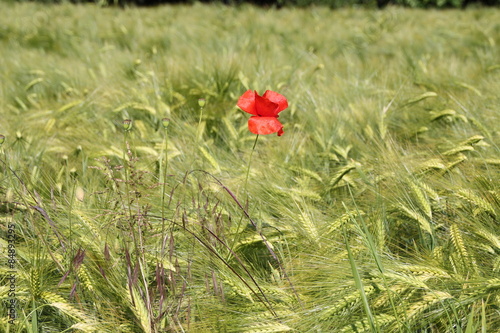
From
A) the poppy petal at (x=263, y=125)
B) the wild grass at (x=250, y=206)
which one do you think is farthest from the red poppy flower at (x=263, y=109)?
the wild grass at (x=250, y=206)

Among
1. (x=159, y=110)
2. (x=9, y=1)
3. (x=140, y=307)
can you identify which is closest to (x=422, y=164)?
(x=140, y=307)

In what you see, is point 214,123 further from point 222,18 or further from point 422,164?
point 222,18

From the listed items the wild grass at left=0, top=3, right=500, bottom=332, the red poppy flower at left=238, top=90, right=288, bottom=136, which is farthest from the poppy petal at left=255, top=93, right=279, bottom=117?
the wild grass at left=0, top=3, right=500, bottom=332

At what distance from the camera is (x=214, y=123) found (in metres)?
1.87

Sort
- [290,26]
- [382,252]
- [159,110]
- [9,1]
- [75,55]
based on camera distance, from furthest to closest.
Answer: [9,1] → [290,26] → [75,55] → [159,110] → [382,252]

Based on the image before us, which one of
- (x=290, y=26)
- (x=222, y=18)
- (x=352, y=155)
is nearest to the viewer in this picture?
(x=352, y=155)

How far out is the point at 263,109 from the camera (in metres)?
0.98

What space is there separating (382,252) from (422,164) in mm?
324

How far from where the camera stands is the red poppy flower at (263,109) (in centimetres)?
94

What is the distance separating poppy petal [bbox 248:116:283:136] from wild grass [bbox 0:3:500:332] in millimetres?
130

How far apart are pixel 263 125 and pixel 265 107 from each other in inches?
2.0

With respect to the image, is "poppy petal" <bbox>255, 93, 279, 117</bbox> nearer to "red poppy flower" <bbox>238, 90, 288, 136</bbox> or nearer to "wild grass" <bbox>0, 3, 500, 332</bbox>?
"red poppy flower" <bbox>238, 90, 288, 136</bbox>

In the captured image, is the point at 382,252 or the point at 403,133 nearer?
the point at 382,252

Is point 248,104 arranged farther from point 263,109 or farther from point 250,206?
point 250,206
